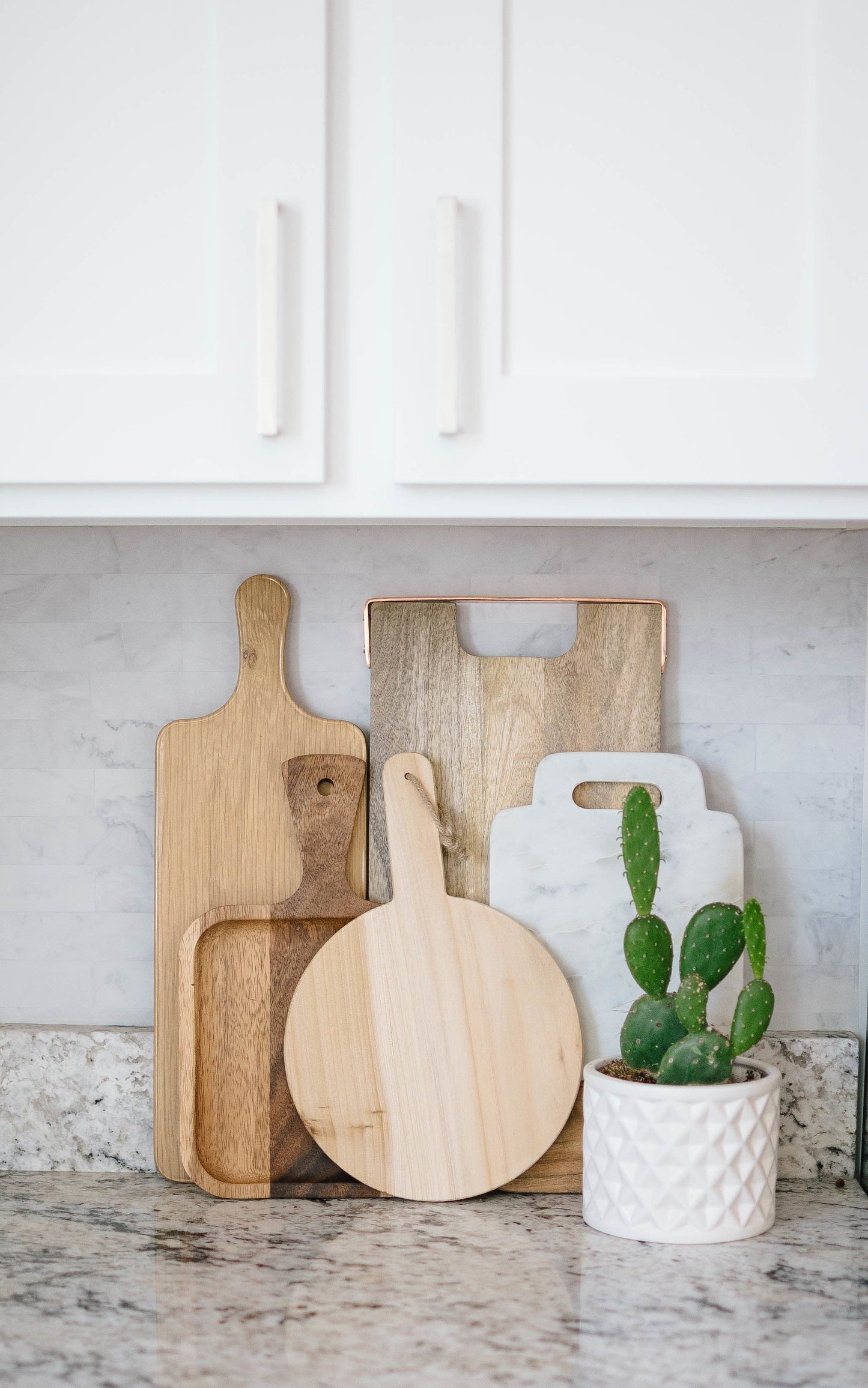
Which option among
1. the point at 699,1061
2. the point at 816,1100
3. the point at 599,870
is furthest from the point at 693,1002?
the point at 816,1100

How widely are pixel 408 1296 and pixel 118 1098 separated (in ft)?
1.35

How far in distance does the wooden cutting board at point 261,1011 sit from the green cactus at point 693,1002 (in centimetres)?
33

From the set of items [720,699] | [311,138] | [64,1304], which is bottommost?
[64,1304]

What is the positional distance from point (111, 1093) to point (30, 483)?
0.65 metres

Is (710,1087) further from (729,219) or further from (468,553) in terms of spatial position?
(729,219)

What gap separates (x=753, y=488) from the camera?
0.92 metres

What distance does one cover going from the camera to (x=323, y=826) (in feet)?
3.94

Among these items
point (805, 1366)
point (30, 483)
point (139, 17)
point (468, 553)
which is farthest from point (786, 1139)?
point (139, 17)

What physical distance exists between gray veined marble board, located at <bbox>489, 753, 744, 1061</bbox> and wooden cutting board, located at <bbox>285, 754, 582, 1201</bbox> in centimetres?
3

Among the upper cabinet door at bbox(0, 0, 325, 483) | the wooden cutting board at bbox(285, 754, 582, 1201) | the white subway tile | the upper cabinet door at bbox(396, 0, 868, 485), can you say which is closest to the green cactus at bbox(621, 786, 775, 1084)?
the wooden cutting board at bbox(285, 754, 582, 1201)

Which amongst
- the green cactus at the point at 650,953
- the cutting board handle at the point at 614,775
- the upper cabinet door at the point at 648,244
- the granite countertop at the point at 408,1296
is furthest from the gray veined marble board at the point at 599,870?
the upper cabinet door at the point at 648,244

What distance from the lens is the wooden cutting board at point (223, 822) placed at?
1206 mm

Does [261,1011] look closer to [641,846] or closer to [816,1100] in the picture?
[641,846]

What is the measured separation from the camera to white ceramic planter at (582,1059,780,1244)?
1.04 m
